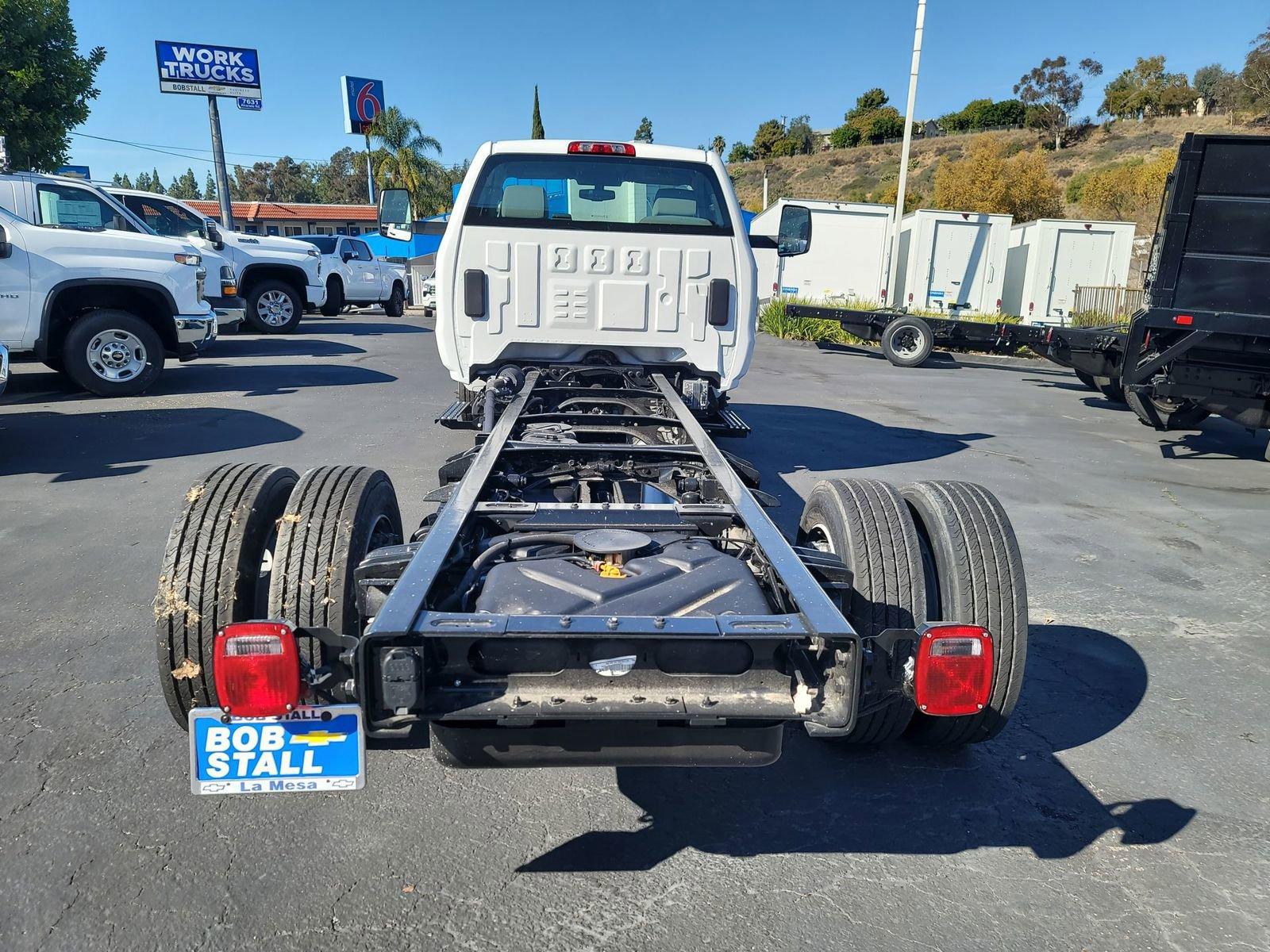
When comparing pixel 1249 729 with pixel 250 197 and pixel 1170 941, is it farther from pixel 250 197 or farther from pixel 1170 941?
pixel 250 197

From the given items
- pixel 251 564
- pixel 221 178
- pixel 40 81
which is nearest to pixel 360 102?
pixel 221 178

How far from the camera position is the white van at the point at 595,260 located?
5.65m

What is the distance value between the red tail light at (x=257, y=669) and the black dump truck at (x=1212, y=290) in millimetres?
8737

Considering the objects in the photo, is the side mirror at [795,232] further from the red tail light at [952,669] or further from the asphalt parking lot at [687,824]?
the red tail light at [952,669]

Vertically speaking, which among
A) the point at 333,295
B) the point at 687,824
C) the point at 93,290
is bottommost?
the point at 687,824

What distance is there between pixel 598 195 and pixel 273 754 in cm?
470

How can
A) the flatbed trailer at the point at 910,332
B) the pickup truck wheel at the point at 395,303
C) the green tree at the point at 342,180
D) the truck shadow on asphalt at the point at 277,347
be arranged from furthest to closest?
the green tree at the point at 342,180 < the pickup truck wheel at the point at 395,303 < the flatbed trailer at the point at 910,332 < the truck shadow on asphalt at the point at 277,347

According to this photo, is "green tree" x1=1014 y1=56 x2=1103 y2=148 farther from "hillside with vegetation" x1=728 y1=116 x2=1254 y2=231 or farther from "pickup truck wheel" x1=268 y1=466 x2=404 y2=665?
"pickup truck wheel" x1=268 y1=466 x2=404 y2=665

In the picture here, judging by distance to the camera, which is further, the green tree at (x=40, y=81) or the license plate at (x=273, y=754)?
the green tree at (x=40, y=81)

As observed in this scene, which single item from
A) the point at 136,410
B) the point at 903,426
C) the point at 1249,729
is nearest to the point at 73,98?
the point at 136,410

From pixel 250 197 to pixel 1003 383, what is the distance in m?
98.4

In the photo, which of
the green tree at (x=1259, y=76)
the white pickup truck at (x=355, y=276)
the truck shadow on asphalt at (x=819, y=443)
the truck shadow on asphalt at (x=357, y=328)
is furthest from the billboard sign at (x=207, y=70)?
the green tree at (x=1259, y=76)

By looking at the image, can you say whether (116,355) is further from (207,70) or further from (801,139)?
(801,139)

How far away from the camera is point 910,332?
14.9 m
